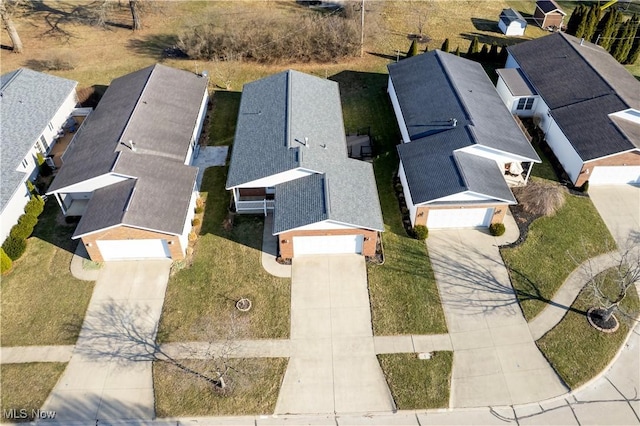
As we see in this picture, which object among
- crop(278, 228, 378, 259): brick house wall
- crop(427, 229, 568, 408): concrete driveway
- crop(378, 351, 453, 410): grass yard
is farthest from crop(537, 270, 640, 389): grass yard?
crop(278, 228, 378, 259): brick house wall

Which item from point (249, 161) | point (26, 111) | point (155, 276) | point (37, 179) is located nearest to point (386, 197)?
point (249, 161)

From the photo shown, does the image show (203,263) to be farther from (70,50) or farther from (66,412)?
(70,50)

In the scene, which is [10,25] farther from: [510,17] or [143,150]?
[510,17]

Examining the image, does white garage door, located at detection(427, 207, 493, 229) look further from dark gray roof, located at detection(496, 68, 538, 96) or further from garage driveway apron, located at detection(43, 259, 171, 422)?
garage driveway apron, located at detection(43, 259, 171, 422)

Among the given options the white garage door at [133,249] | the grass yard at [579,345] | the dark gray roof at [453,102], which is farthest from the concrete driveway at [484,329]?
the white garage door at [133,249]

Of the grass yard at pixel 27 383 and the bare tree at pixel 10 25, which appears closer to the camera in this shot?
the grass yard at pixel 27 383

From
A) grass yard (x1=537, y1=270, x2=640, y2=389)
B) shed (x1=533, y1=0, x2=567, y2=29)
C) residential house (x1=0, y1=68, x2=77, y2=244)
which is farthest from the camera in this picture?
shed (x1=533, y1=0, x2=567, y2=29)

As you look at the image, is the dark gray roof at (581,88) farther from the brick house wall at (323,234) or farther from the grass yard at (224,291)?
the grass yard at (224,291)
